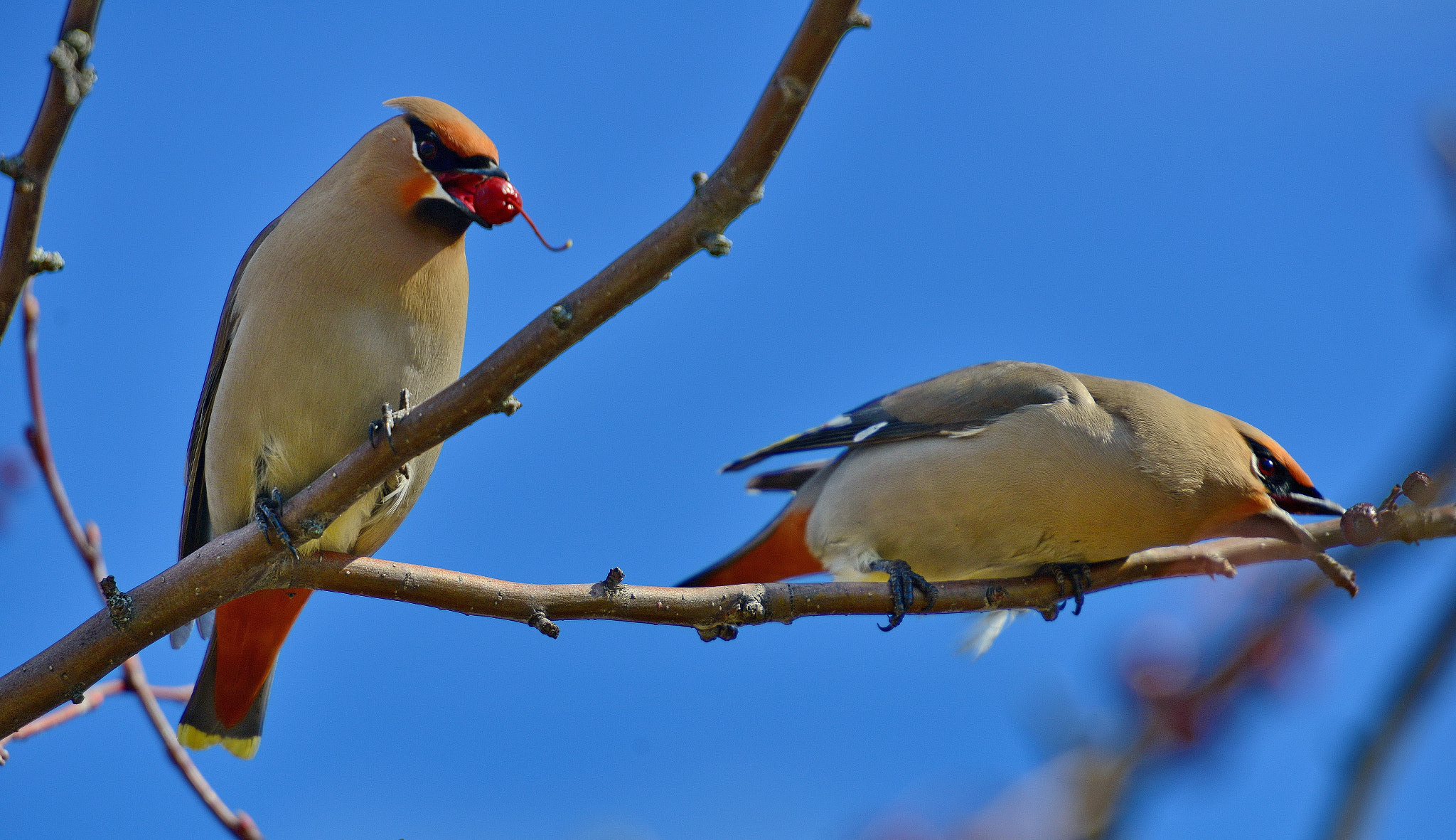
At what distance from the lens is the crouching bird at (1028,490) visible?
13.4ft

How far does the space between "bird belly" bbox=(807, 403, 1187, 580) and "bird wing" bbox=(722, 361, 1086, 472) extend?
117 mm

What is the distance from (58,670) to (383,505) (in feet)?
3.18

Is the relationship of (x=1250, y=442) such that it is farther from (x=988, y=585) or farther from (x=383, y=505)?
(x=383, y=505)

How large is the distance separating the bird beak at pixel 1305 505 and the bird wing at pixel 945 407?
31.7 inches

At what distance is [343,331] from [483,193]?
54cm

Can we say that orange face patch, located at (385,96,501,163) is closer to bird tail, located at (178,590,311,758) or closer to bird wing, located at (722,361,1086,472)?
bird tail, located at (178,590,311,758)

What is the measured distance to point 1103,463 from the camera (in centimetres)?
411

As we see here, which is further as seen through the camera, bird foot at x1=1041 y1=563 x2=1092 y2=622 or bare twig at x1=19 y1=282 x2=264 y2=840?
bird foot at x1=1041 y1=563 x2=1092 y2=622

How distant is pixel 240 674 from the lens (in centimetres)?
387

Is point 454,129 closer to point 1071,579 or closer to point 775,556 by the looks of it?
point 775,556

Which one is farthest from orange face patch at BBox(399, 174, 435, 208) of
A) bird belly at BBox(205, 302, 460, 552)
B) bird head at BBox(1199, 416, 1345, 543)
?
bird head at BBox(1199, 416, 1345, 543)

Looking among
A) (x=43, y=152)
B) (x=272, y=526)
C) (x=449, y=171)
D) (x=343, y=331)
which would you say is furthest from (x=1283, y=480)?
(x=43, y=152)

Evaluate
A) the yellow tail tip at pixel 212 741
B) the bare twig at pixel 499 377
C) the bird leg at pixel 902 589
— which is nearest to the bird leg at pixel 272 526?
the bare twig at pixel 499 377

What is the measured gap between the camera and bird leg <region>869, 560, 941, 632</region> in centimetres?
354
